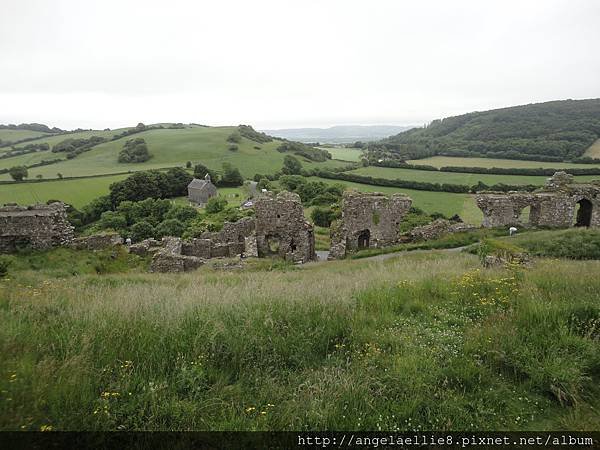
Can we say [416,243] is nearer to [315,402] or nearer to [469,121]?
[315,402]

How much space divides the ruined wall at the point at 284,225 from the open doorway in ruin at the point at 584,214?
19.3 metres

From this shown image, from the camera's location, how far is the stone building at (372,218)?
75.4 ft

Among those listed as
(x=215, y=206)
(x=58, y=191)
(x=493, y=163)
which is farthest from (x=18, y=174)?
(x=493, y=163)

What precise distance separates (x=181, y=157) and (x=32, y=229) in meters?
98.5

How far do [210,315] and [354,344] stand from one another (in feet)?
6.96

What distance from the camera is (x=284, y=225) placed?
2220cm

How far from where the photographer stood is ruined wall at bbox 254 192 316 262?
22.1m

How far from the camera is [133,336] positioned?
4605mm

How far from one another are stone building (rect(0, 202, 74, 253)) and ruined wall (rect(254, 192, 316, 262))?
33.7 feet

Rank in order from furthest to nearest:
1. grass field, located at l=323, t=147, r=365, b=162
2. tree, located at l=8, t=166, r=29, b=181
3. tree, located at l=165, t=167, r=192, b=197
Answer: grass field, located at l=323, t=147, r=365, b=162 → tree, located at l=165, t=167, r=192, b=197 → tree, located at l=8, t=166, r=29, b=181

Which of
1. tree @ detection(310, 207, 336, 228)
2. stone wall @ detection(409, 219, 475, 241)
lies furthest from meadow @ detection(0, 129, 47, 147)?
stone wall @ detection(409, 219, 475, 241)

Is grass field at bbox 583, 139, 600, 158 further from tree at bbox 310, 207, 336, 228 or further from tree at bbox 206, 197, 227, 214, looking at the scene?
tree at bbox 206, 197, 227, 214

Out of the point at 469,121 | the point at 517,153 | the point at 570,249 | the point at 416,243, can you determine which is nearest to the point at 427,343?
the point at 570,249

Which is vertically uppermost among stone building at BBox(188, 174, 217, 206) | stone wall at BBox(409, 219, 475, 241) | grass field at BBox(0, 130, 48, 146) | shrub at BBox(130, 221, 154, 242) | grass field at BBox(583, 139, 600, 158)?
grass field at BBox(0, 130, 48, 146)
